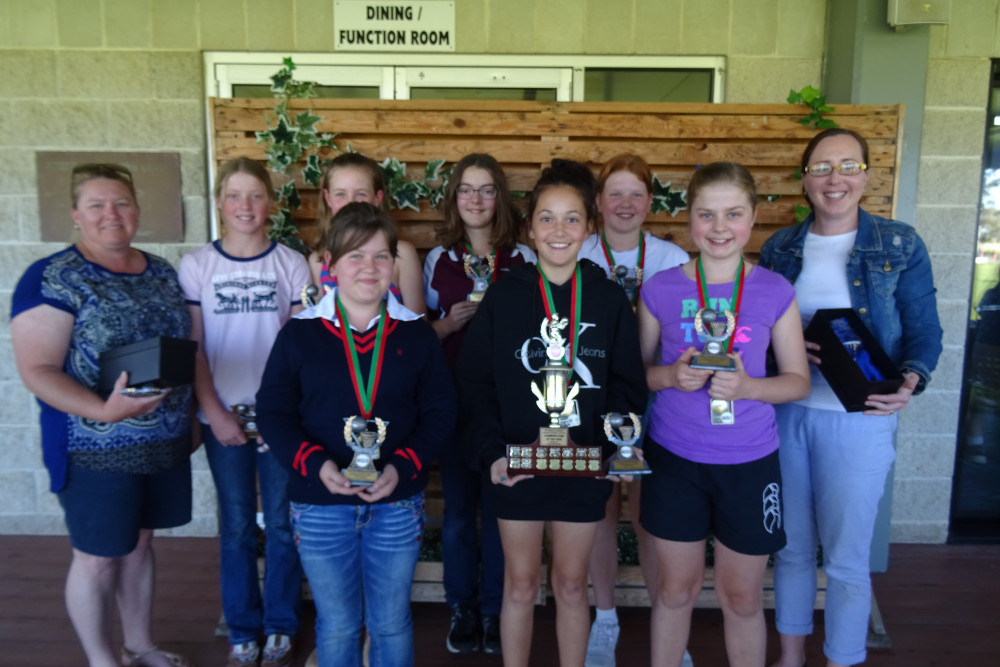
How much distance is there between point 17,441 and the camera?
12.7ft

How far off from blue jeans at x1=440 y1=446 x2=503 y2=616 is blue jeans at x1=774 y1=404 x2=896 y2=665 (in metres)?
1.09

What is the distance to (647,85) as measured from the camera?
3732 mm

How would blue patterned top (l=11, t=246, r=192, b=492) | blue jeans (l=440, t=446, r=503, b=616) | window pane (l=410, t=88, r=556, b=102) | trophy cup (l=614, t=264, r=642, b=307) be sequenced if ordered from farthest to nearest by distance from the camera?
window pane (l=410, t=88, r=556, b=102) → blue jeans (l=440, t=446, r=503, b=616) → trophy cup (l=614, t=264, r=642, b=307) → blue patterned top (l=11, t=246, r=192, b=492)

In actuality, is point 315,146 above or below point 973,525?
above

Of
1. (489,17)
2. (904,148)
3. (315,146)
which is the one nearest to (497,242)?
(315,146)

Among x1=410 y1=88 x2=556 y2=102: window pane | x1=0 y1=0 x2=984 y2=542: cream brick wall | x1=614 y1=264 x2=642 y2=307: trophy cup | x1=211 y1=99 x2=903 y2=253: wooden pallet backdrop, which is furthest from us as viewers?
x1=410 y1=88 x2=556 y2=102: window pane

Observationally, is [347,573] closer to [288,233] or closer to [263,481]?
[263,481]

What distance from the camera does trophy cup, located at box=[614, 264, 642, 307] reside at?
2508mm

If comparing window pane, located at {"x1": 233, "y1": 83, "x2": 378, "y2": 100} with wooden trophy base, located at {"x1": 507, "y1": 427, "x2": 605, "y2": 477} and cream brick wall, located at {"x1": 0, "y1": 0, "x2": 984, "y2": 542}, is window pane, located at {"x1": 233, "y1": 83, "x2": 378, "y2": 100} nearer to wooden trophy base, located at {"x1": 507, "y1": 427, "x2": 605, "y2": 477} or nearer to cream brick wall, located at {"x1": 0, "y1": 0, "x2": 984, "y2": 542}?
cream brick wall, located at {"x1": 0, "y1": 0, "x2": 984, "y2": 542}

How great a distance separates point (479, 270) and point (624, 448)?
939 mm

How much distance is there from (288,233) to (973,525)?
418 centimetres

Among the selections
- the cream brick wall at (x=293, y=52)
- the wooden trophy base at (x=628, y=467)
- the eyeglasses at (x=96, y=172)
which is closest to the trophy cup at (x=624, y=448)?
the wooden trophy base at (x=628, y=467)

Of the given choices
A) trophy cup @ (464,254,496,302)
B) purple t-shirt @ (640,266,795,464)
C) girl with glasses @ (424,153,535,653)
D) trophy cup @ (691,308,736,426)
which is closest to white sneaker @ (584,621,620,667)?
girl with glasses @ (424,153,535,653)

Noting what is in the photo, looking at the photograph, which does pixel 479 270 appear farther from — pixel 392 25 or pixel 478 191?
pixel 392 25
